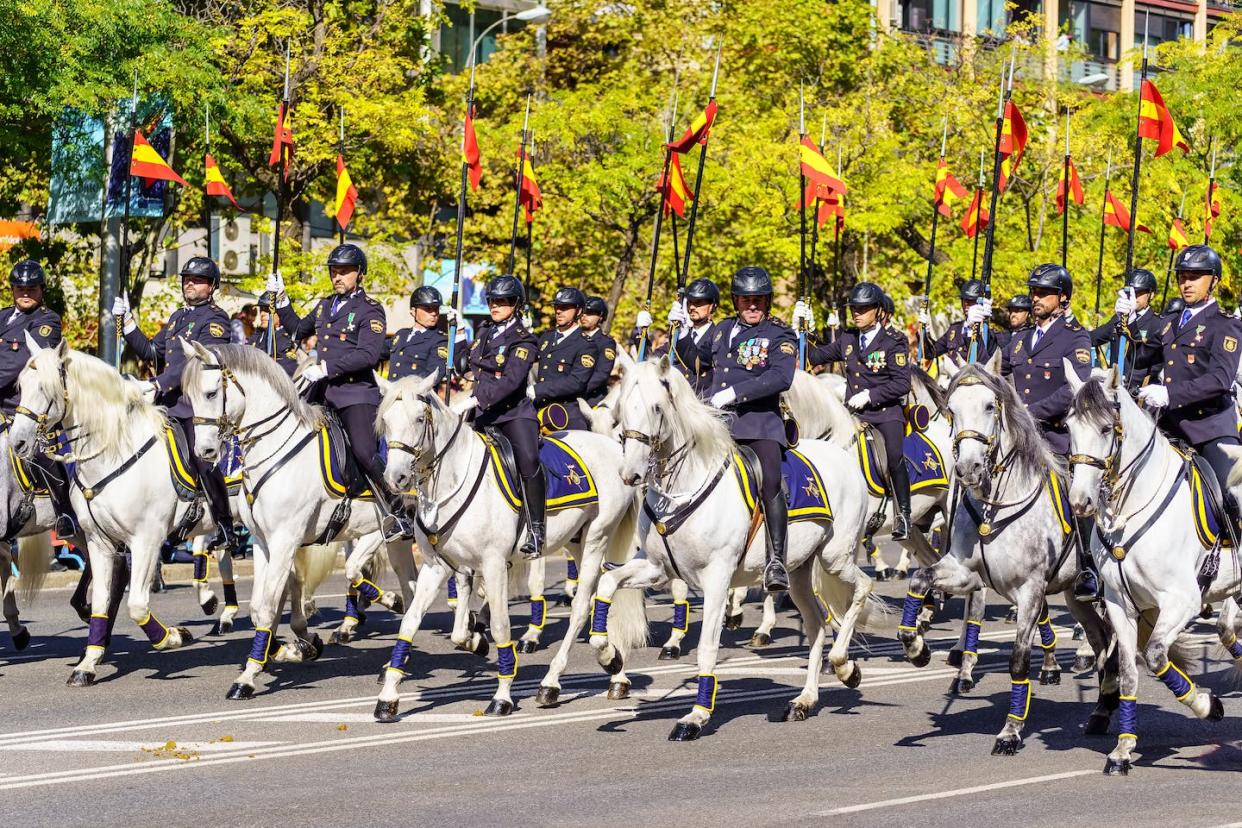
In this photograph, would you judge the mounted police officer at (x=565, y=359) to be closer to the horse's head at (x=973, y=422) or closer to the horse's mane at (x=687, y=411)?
the horse's mane at (x=687, y=411)

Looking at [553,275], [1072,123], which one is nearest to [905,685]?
[553,275]

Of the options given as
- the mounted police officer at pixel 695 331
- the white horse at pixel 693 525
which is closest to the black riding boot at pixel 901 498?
the mounted police officer at pixel 695 331

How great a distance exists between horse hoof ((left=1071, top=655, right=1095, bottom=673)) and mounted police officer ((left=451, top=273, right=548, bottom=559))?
4252 millimetres

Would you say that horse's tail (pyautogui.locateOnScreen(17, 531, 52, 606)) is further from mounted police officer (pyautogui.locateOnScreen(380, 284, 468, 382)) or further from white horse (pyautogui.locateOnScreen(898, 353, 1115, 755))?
white horse (pyautogui.locateOnScreen(898, 353, 1115, 755))

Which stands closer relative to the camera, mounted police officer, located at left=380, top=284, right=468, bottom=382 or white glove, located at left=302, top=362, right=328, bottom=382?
white glove, located at left=302, top=362, right=328, bottom=382

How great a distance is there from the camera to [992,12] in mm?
63625

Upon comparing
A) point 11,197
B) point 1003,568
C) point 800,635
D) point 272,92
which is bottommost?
point 800,635

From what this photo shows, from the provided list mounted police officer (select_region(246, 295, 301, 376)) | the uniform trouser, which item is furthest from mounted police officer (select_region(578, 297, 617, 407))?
the uniform trouser

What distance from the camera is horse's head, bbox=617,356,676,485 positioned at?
1111 cm

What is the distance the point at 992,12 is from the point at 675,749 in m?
56.5

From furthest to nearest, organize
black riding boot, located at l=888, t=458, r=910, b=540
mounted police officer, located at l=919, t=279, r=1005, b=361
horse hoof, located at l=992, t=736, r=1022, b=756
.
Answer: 1. black riding boot, located at l=888, t=458, r=910, b=540
2. mounted police officer, located at l=919, t=279, r=1005, b=361
3. horse hoof, located at l=992, t=736, r=1022, b=756

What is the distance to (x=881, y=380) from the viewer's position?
16.3 m

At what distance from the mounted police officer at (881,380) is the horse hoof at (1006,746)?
538 centimetres

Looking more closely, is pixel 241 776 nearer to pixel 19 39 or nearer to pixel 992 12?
pixel 19 39
